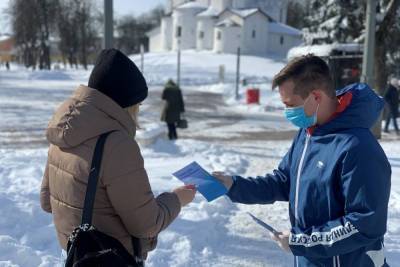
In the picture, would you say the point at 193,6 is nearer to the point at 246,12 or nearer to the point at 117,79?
the point at 246,12

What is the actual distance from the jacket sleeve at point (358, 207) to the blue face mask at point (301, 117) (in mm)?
295

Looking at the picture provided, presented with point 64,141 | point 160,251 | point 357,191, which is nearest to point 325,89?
point 357,191

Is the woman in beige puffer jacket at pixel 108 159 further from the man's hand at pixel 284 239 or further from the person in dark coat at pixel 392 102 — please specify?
the person in dark coat at pixel 392 102

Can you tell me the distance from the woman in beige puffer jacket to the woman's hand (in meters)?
0.20

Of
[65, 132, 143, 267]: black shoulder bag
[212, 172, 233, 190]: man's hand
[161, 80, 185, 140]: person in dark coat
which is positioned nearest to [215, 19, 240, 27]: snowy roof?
[161, 80, 185, 140]: person in dark coat

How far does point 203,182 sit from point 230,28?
258ft

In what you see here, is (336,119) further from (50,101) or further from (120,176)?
(50,101)

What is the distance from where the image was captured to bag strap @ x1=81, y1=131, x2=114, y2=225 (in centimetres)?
223

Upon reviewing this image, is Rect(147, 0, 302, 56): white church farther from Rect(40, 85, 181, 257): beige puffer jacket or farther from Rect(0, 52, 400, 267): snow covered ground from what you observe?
Rect(40, 85, 181, 257): beige puffer jacket

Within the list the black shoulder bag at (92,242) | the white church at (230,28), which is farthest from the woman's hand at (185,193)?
the white church at (230,28)

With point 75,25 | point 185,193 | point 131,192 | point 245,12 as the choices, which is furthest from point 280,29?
point 131,192

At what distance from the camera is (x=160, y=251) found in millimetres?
5215

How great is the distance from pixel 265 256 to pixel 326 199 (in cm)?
316

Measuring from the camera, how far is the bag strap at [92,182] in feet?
7.31
